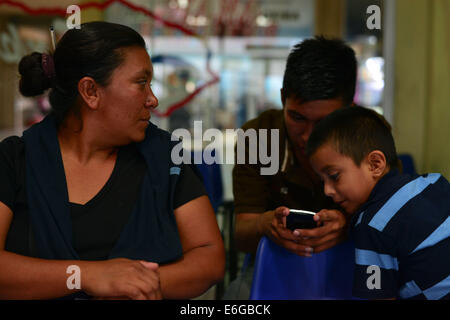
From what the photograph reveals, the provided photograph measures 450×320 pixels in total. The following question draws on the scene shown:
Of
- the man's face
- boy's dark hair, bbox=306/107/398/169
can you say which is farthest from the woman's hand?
the man's face

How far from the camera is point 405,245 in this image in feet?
3.87

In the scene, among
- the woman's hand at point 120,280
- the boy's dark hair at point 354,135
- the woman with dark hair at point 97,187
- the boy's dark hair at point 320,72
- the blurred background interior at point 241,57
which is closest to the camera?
the woman's hand at point 120,280

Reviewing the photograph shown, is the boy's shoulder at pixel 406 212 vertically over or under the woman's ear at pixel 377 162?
under

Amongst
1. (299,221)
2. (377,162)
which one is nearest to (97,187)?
(299,221)

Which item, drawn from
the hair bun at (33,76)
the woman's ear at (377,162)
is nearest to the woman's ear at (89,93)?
the hair bun at (33,76)

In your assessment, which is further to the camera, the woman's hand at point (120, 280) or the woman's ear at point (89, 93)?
the woman's ear at point (89, 93)

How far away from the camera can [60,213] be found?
1.26 meters

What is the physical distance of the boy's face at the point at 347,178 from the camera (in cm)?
134

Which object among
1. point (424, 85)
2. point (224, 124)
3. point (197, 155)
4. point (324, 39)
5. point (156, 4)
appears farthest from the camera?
point (224, 124)

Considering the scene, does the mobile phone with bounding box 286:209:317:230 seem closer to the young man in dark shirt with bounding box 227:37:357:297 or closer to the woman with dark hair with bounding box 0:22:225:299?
the young man in dark shirt with bounding box 227:37:357:297

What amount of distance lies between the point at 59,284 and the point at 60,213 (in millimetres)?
196

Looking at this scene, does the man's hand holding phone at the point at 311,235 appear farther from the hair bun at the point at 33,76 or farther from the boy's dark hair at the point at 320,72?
the hair bun at the point at 33,76
